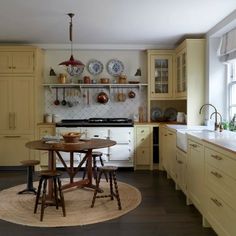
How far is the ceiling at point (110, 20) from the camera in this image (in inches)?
144

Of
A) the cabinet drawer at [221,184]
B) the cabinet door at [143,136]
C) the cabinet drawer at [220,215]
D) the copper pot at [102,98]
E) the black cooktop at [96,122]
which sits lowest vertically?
the cabinet drawer at [220,215]

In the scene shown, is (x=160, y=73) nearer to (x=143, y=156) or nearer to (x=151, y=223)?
(x=143, y=156)

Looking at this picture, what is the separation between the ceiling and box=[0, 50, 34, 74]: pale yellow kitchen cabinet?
0.77ft

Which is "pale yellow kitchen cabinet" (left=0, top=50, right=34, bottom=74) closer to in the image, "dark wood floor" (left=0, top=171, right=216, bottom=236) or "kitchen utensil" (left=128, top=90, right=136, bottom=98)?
"kitchen utensil" (left=128, top=90, right=136, bottom=98)

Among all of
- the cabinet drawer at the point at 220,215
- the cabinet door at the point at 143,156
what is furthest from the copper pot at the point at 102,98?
the cabinet drawer at the point at 220,215

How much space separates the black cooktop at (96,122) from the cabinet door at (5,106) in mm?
897

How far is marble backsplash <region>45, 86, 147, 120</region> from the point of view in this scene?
241 inches

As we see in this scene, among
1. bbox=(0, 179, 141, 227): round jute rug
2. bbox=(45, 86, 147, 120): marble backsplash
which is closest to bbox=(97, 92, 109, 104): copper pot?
bbox=(45, 86, 147, 120): marble backsplash

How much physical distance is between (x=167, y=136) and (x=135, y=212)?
6.14ft

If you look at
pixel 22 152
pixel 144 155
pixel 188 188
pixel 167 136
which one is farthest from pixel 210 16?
pixel 22 152

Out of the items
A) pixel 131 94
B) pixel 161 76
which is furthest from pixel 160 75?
pixel 131 94

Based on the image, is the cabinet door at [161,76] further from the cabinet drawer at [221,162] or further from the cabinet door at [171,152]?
the cabinet drawer at [221,162]

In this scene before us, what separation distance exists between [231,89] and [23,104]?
3558 millimetres

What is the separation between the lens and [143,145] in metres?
5.66
